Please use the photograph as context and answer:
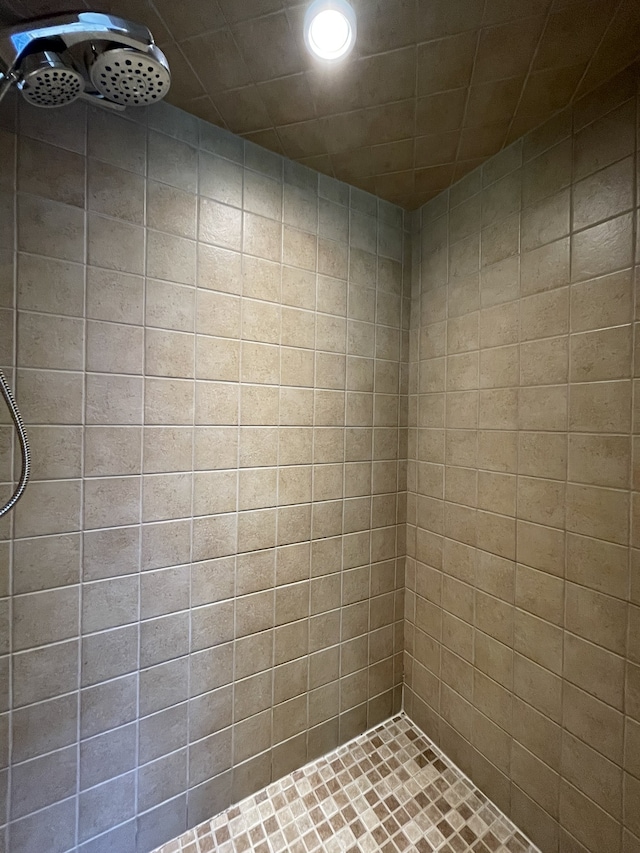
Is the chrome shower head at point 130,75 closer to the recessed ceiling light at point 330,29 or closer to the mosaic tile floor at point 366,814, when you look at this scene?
the recessed ceiling light at point 330,29

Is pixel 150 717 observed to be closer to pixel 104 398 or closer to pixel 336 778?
pixel 336 778

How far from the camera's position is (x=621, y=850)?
82 centimetres

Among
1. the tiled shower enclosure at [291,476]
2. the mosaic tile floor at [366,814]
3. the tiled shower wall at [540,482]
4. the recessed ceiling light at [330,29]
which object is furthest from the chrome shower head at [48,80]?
the mosaic tile floor at [366,814]

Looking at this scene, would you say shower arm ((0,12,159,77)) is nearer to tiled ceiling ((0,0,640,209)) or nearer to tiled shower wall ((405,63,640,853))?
tiled ceiling ((0,0,640,209))

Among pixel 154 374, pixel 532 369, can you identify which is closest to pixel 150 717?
pixel 154 374

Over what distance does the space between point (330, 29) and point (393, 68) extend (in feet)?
0.61

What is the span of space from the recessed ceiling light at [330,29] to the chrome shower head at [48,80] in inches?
19.0

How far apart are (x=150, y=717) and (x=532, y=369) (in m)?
1.45

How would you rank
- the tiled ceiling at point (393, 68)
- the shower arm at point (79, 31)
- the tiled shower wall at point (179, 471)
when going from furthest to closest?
the tiled shower wall at point (179, 471)
the tiled ceiling at point (393, 68)
the shower arm at point (79, 31)

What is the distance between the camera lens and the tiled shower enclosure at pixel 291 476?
0.84 m

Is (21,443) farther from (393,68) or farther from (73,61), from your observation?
(393,68)

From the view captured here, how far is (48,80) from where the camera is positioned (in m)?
0.68

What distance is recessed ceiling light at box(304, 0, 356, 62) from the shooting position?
2.35 feet

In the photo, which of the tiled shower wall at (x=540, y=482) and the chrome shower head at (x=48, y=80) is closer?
the chrome shower head at (x=48, y=80)
